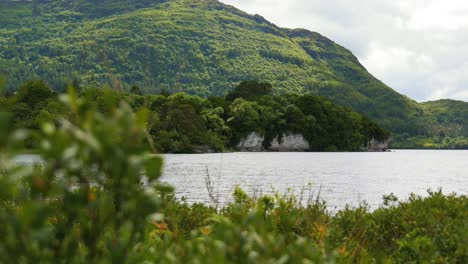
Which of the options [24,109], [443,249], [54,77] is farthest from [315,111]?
[443,249]

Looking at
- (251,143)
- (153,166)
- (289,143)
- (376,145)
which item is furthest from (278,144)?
(153,166)

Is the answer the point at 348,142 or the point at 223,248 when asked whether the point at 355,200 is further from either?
the point at 348,142

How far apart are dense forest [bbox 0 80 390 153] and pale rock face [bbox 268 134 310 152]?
149 centimetres

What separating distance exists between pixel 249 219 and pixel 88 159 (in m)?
1.21

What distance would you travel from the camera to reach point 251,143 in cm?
12938

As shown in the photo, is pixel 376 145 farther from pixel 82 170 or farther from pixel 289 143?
pixel 82 170

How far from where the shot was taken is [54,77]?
190 metres

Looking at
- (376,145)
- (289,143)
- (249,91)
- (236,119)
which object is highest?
(249,91)

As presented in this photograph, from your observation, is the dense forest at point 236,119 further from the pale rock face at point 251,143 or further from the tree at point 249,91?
the pale rock face at point 251,143

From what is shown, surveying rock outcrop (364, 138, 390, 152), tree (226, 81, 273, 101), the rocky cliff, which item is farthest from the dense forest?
rock outcrop (364, 138, 390, 152)

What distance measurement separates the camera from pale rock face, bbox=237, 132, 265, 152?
128 m

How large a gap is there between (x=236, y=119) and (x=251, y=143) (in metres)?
9.45

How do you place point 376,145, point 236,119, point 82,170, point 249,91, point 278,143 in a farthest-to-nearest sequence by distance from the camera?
point 376,145, point 249,91, point 278,143, point 236,119, point 82,170

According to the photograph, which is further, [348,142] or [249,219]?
[348,142]
